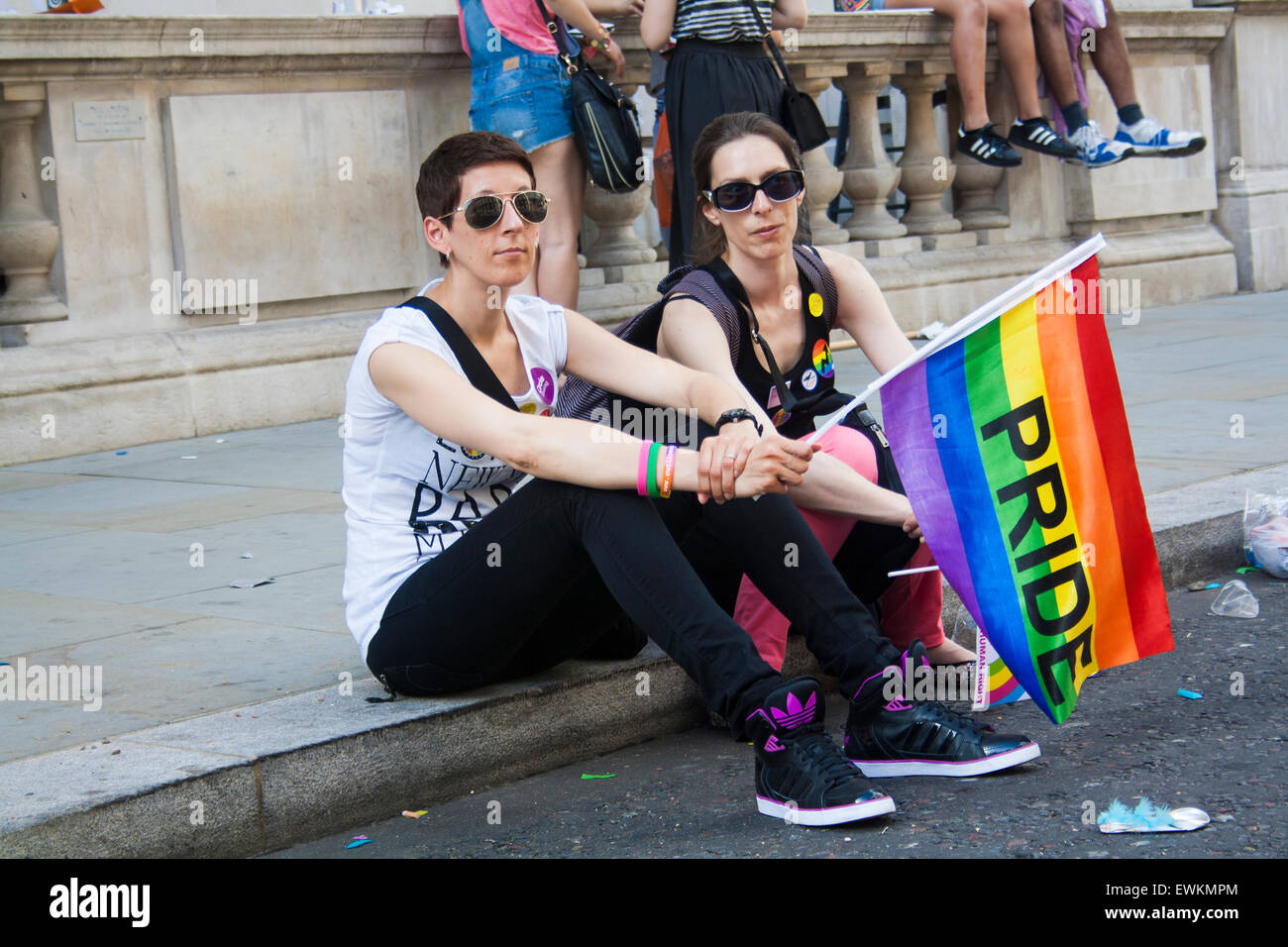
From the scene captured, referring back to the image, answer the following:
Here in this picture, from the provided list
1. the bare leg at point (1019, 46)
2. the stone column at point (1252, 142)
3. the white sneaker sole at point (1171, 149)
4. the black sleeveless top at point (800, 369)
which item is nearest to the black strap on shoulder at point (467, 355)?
the black sleeveless top at point (800, 369)

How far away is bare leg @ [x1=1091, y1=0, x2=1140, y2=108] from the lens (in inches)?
424

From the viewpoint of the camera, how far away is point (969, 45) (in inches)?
401

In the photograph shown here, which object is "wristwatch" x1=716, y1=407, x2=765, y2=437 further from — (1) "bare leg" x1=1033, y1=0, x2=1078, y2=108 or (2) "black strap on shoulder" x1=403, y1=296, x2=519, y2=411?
(1) "bare leg" x1=1033, y1=0, x2=1078, y2=108

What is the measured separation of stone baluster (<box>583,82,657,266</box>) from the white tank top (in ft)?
17.8

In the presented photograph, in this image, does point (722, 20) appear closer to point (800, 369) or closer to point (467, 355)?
point (800, 369)

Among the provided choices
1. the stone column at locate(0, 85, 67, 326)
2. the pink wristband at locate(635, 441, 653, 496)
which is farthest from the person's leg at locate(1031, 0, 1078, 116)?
the pink wristband at locate(635, 441, 653, 496)

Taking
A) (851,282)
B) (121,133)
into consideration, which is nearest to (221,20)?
(121,133)

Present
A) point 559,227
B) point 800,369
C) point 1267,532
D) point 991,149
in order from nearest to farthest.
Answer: point 800,369, point 1267,532, point 559,227, point 991,149

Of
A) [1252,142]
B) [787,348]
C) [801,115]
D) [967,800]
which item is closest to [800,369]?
[787,348]

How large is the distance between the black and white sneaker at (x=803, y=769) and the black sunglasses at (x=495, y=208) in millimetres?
1155

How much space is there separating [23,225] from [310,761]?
4.52m
